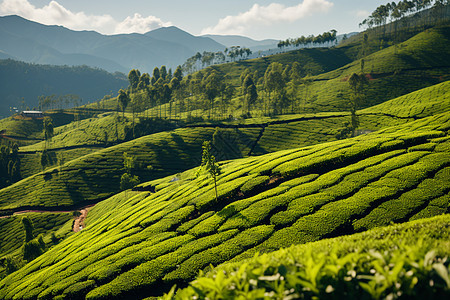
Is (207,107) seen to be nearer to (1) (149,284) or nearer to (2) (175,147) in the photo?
(2) (175,147)

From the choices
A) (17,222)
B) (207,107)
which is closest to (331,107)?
(207,107)

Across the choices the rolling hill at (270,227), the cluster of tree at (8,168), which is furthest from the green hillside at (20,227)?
the cluster of tree at (8,168)

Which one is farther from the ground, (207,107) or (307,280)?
(207,107)

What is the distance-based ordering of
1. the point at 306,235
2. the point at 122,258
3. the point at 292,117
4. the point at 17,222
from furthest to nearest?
the point at 292,117
the point at 17,222
the point at 122,258
the point at 306,235

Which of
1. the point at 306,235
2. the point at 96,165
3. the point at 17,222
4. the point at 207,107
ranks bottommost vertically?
the point at 17,222

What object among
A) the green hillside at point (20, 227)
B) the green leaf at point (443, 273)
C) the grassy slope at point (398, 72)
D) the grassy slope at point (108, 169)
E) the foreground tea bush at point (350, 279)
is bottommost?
the green hillside at point (20, 227)

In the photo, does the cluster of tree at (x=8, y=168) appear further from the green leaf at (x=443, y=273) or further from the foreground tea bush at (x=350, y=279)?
the green leaf at (x=443, y=273)

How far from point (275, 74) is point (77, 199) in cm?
12858

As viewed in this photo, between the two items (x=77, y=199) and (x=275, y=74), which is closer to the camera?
(x=77, y=199)

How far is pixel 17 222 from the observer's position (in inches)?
3162

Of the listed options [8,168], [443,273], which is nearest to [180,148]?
[8,168]

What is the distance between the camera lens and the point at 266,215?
25172mm

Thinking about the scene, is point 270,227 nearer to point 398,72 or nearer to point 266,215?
point 266,215

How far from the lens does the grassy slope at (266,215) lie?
68.7ft
